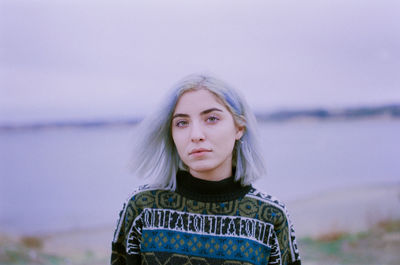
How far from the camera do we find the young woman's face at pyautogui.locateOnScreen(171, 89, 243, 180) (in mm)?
1733

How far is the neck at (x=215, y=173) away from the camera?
184cm

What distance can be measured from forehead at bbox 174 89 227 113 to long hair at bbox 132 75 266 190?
3cm

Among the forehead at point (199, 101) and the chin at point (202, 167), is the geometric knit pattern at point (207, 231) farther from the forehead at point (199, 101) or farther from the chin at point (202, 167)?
the forehead at point (199, 101)

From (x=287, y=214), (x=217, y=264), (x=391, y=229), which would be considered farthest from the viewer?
(x=391, y=229)

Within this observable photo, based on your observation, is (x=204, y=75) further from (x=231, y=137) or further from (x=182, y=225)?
(x=182, y=225)

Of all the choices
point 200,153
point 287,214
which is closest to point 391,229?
point 287,214

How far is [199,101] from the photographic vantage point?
175 centimetres

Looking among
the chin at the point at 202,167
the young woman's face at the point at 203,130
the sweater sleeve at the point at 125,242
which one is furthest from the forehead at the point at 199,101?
the sweater sleeve at the point at 125,242

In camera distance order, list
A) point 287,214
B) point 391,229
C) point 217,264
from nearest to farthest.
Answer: point 217,264 < point 287,214 < point 391,229

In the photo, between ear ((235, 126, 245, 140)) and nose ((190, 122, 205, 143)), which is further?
ear ((235, 126, 245, 140))

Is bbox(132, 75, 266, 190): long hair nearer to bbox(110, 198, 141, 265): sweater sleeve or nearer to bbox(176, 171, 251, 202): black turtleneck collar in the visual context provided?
bbox(176, 171, 251, 202): black turtleneck collar

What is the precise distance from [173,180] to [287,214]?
0.53m

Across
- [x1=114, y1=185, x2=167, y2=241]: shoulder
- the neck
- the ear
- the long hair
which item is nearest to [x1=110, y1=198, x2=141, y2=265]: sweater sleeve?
[x1=114, y1=185, x2=167, y2=241]: shoulder

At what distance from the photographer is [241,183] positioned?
6.11 ft
